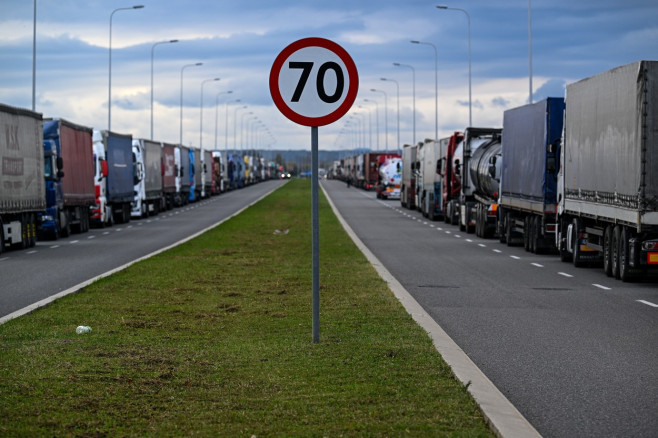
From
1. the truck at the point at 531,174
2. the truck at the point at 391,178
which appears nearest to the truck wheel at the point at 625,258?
the truck at the point at 531,174

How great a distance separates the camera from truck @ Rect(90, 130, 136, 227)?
147 ft

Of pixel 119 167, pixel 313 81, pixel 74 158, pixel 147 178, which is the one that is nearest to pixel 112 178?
pixel 119 167

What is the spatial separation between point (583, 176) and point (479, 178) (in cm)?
1443

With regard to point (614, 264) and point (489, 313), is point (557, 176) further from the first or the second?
point (489, 313)

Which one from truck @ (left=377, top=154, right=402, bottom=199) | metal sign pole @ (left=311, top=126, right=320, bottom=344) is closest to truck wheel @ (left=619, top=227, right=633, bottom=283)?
metal sign pole @ (left=311, top=126, right=320, bottom=344)

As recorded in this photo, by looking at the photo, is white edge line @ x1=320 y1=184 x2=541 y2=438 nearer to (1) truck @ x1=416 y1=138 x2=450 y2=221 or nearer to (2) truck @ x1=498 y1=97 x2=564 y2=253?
(2) truck @ x1=498 y1=97 x2=564 y2=253

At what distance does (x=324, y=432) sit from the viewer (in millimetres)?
6789

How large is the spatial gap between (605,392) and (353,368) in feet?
6.38

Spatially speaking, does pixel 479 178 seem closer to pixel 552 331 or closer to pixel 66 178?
pixel 66 178

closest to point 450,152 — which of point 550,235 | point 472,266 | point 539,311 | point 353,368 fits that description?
point 550,235

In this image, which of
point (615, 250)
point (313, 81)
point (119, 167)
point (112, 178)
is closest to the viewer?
point (313, 81)

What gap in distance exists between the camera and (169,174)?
66812mm

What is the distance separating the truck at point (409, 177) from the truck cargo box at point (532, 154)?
29.5m

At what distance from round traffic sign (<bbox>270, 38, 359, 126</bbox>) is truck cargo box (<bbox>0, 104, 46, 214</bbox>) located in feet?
67.4
